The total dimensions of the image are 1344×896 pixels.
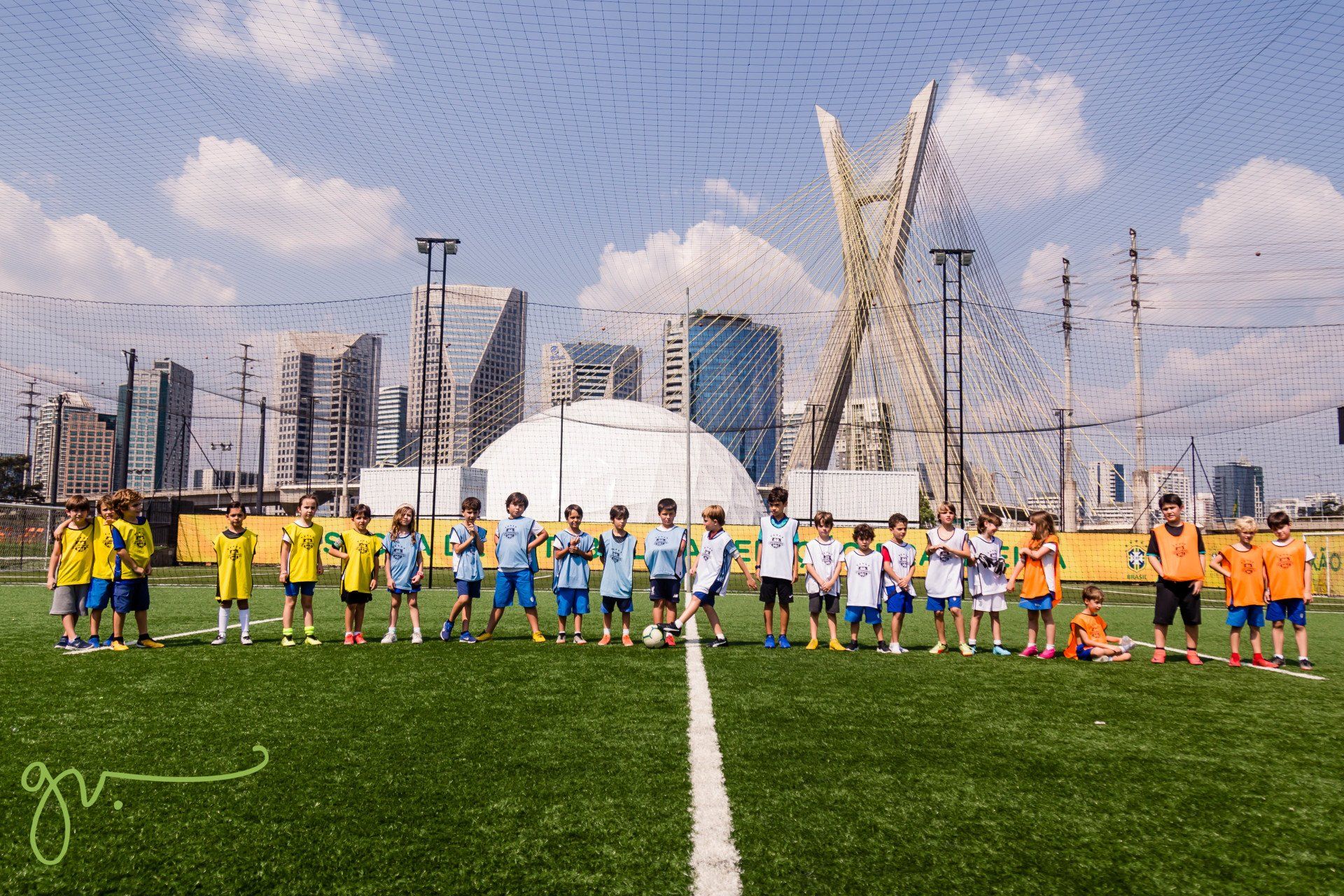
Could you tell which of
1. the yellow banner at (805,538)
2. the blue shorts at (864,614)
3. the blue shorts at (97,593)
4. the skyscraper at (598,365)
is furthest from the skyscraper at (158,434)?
the blue shorts at (864,614)

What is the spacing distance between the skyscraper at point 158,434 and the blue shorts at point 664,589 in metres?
42.7

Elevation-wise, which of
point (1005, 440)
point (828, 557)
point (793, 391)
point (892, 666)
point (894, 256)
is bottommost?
point (892, 666)

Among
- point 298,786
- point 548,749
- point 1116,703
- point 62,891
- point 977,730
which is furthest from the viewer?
point 1116,703

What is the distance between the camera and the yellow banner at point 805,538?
2183 cm

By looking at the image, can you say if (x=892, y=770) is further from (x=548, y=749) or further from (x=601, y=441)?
(x=601, y=441)

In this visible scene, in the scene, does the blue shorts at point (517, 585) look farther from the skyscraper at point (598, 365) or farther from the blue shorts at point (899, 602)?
the skyscraper at point (598, 365)

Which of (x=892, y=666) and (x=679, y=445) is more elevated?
(x=679, y=445)

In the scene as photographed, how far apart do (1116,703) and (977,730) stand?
155 centimetres

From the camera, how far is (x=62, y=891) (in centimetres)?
265

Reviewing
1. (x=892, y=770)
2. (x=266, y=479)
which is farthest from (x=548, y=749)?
(x=266, y=479)

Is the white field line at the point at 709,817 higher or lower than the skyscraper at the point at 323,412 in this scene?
lower

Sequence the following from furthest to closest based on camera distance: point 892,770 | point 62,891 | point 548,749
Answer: point 548,749 → point 892,770 → point 62,891

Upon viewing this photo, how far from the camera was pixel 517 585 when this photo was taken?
844 centimetres

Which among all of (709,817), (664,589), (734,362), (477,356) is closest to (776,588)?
(664,589)
